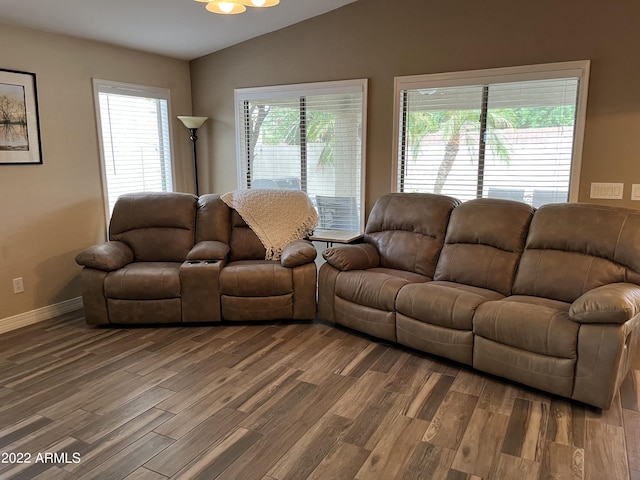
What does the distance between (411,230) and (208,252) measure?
5.63ft

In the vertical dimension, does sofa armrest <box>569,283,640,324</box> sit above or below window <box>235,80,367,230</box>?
below

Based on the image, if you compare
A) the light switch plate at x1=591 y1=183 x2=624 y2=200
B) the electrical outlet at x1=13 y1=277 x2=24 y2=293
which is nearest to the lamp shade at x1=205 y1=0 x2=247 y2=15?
the electrical outlet at x1=13 y1=277 x2=24 y2=293

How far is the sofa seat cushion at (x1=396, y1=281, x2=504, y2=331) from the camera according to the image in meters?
2.96

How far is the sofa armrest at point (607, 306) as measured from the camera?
7.86 feet

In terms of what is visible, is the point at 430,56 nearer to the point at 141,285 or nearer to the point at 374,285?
the point at 374,285

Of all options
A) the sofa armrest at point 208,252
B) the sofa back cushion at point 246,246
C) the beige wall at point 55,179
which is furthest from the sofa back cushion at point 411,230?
the beige wall at point 55,179

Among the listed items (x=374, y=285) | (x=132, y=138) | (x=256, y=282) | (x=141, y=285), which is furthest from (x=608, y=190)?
(x=132, y=138)

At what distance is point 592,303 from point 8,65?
436 centimetres

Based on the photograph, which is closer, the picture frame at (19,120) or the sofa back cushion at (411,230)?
the picture frame at (19,120)

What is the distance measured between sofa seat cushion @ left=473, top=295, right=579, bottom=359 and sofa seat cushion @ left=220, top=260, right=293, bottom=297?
1540 millimetres

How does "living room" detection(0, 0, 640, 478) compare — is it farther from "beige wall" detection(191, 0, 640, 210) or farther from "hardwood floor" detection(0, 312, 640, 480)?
"hardwood floor" detection(0, 312, 640, 480)

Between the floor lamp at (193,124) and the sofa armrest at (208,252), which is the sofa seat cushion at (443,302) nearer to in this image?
the sofa armrest at (208,252)

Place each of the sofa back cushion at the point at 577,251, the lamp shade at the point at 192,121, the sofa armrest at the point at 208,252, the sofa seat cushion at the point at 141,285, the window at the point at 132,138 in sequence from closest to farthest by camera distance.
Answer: the sofa back cushion at the point at 577,251 → the sofa seat cushion at the point at 141,285 → the sofa armrest at the point at 208,252 → the window at the point at 132,138 → the lamp shade at the point at 192,121

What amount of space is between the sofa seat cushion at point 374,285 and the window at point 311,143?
1094 mm
